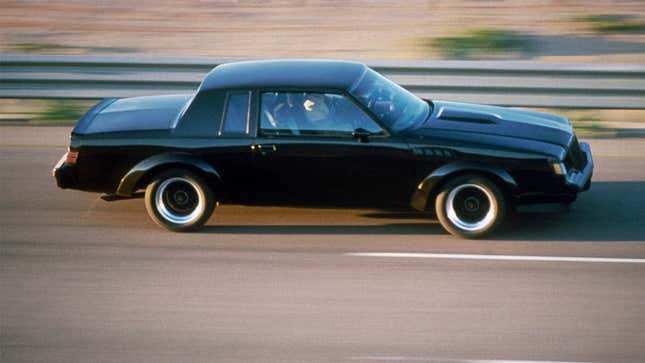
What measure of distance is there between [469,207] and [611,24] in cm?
847

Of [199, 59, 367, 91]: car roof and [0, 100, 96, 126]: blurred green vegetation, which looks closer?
[199, 59, 367, 91]: car roof

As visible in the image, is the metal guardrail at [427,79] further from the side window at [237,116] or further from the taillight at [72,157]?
the side window at [237,116]

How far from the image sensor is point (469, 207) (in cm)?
805

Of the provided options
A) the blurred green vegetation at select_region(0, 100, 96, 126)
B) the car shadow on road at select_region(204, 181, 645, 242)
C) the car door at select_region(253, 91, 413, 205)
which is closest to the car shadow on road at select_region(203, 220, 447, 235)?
the car shadow on road at select_region(204, 181, 645, 242)

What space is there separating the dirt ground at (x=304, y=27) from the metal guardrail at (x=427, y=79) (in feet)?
8.65

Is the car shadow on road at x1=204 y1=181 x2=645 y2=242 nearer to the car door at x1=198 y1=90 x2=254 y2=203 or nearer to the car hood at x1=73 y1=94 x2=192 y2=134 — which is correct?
the car door at x1=198 y1=90 x2=254 y2=203

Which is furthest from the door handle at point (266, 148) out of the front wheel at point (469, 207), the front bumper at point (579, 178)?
the front bumper at point (579, 178)

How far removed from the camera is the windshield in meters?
8.04

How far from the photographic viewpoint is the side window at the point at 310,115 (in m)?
7.95

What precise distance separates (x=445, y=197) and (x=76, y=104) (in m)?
5.76

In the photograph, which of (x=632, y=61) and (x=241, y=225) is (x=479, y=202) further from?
(x=632, y=61)

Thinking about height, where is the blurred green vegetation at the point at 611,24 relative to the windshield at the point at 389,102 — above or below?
above

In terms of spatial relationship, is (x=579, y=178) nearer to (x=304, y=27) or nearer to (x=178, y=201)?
(x=178, y=201)

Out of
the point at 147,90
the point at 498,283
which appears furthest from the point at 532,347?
the point at 147,90
